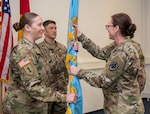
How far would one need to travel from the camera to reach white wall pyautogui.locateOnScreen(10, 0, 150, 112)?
4.11 meters

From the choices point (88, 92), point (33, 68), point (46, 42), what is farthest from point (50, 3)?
point (33, 68)

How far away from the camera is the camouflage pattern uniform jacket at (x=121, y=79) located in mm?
1887

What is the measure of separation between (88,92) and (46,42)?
6.77 ft

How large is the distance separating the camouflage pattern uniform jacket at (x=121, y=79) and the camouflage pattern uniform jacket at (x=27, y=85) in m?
0.32

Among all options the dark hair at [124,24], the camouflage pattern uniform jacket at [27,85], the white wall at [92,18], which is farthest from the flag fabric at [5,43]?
the dark hair at [124,24]

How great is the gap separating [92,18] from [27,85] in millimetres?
3422

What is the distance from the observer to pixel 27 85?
1779 millimetres

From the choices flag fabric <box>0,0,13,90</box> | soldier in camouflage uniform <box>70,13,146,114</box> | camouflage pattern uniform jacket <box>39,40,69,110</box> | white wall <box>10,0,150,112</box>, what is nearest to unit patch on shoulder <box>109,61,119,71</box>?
soldier in camouflage uniform <box>70,13,146,114</box>

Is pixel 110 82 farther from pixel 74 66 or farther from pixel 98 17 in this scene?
pixel 98 17

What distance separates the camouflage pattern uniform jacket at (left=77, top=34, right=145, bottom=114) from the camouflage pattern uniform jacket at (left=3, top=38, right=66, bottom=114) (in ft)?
1.06

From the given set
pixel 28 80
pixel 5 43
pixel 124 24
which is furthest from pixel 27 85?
pixel 5 43

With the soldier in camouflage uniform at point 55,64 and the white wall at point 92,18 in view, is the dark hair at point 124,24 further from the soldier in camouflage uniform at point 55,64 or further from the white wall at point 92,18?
the white wall at point 92,18

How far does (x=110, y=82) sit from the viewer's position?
1888mm

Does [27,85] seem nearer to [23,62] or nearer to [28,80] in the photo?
[28,80]
